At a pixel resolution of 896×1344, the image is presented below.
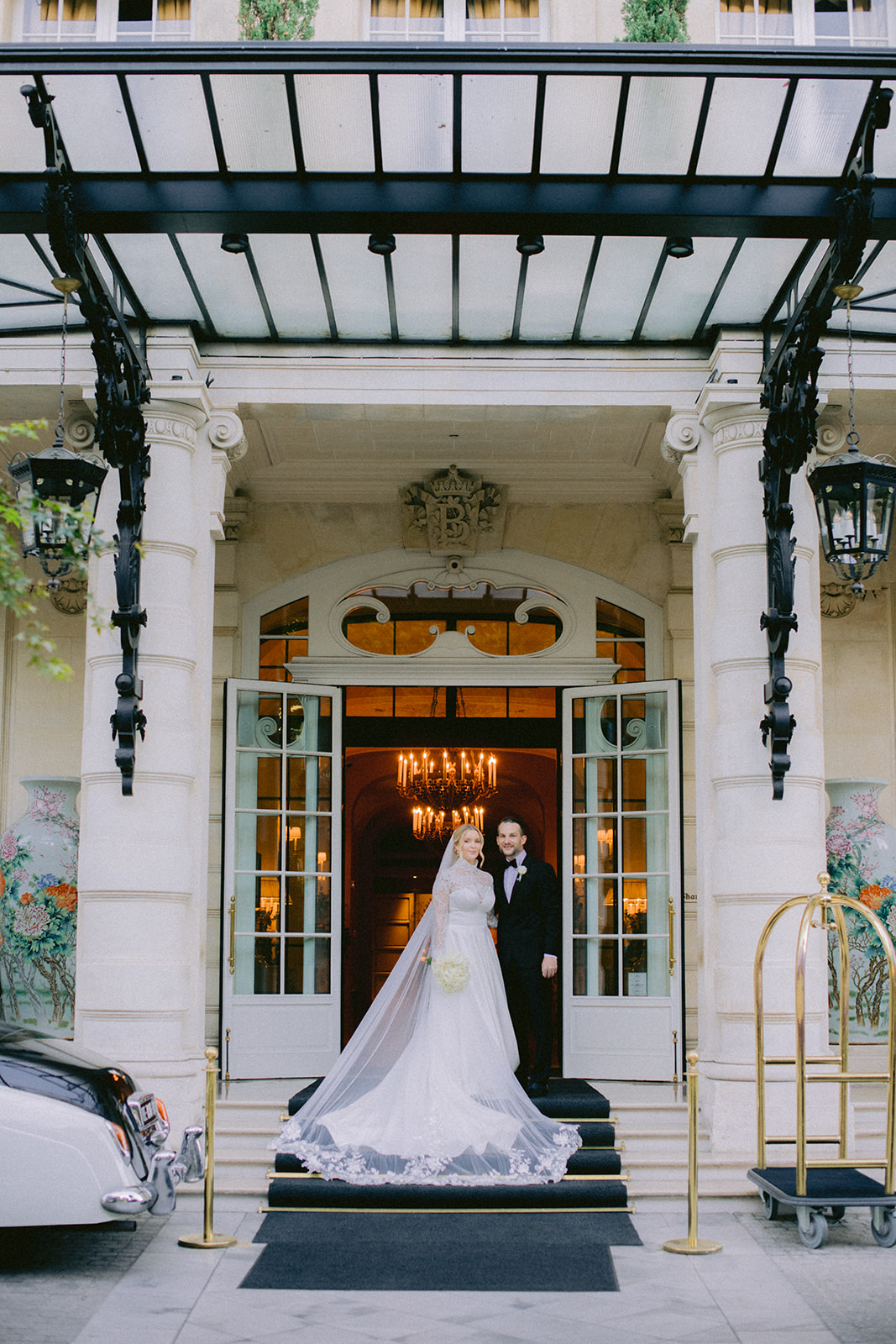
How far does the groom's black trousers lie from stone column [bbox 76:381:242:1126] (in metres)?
2.07

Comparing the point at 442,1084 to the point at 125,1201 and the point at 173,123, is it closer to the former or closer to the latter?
the point at 125,1201

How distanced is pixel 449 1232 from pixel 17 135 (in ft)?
19.8

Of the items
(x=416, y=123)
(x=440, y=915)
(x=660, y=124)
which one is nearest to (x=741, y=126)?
(x=660, y=124)

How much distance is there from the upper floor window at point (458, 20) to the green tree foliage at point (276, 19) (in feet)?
3.92

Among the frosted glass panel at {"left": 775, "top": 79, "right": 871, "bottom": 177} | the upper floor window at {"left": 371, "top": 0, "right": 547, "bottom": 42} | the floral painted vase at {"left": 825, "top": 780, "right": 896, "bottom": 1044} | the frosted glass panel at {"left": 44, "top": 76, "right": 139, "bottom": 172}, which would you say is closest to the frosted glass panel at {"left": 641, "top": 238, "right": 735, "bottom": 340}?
the frosted glass panel at {"left": 775, "top": 79, "right": 871, "bottom": 177}

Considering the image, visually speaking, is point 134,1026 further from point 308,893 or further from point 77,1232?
point 308,893

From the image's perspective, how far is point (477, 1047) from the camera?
7605mm

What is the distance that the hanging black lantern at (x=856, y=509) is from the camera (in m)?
6.60

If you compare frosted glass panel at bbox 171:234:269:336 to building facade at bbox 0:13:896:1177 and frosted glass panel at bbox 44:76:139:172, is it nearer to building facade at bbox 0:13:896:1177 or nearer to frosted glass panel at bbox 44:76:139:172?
building facade at bbox 0:13:896:1177

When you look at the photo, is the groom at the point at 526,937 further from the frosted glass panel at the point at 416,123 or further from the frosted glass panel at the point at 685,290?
the frosted glass panel at the point at 416,123

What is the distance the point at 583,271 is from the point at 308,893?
4.90 metres

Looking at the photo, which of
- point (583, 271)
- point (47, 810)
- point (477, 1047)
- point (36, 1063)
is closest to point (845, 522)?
point (583, 271)

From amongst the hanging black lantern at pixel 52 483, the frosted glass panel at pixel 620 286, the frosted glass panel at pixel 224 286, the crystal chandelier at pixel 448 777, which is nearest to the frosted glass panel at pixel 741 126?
the frosted glass panel at pixel 620 286

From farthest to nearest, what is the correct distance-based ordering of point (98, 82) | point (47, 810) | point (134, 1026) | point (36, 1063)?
point (47, 810) → point (134, 1026) → point (98, 82) → point (36, 1063)
